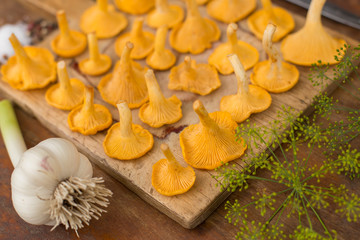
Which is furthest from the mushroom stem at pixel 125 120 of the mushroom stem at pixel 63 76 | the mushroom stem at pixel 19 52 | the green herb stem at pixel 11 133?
the mushroom stem at pixel 19 52

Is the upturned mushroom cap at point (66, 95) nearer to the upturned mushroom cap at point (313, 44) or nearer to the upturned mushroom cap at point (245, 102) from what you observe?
the upturned mushroom cap at point (245, 102)

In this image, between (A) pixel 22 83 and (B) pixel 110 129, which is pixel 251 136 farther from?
(A) pixel 22 83

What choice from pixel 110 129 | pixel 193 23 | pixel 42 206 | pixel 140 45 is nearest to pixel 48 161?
pixel 42 206

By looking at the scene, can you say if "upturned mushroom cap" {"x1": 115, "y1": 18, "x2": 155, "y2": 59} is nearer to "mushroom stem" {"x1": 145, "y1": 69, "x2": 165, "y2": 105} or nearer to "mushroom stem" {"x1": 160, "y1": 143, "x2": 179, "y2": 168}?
"mushroom stem" {"x1": 145, "y1": 69, "x2": 165, "y2": 105}

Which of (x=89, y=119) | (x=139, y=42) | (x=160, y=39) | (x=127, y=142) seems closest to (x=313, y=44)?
(x=160, y=39)

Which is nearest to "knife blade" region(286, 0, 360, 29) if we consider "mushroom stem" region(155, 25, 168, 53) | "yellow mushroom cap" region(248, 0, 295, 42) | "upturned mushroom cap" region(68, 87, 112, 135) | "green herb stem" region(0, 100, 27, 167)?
"yellow mushroom cap" region(248, 0, 295, 42)

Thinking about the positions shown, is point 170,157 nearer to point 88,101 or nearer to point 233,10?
point 88,101

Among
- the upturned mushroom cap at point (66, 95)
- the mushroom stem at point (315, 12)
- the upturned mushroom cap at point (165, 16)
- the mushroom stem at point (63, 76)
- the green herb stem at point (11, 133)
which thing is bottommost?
the green herb stem at point (11, 133)

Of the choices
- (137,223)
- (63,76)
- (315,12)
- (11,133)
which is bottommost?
(11,133)
